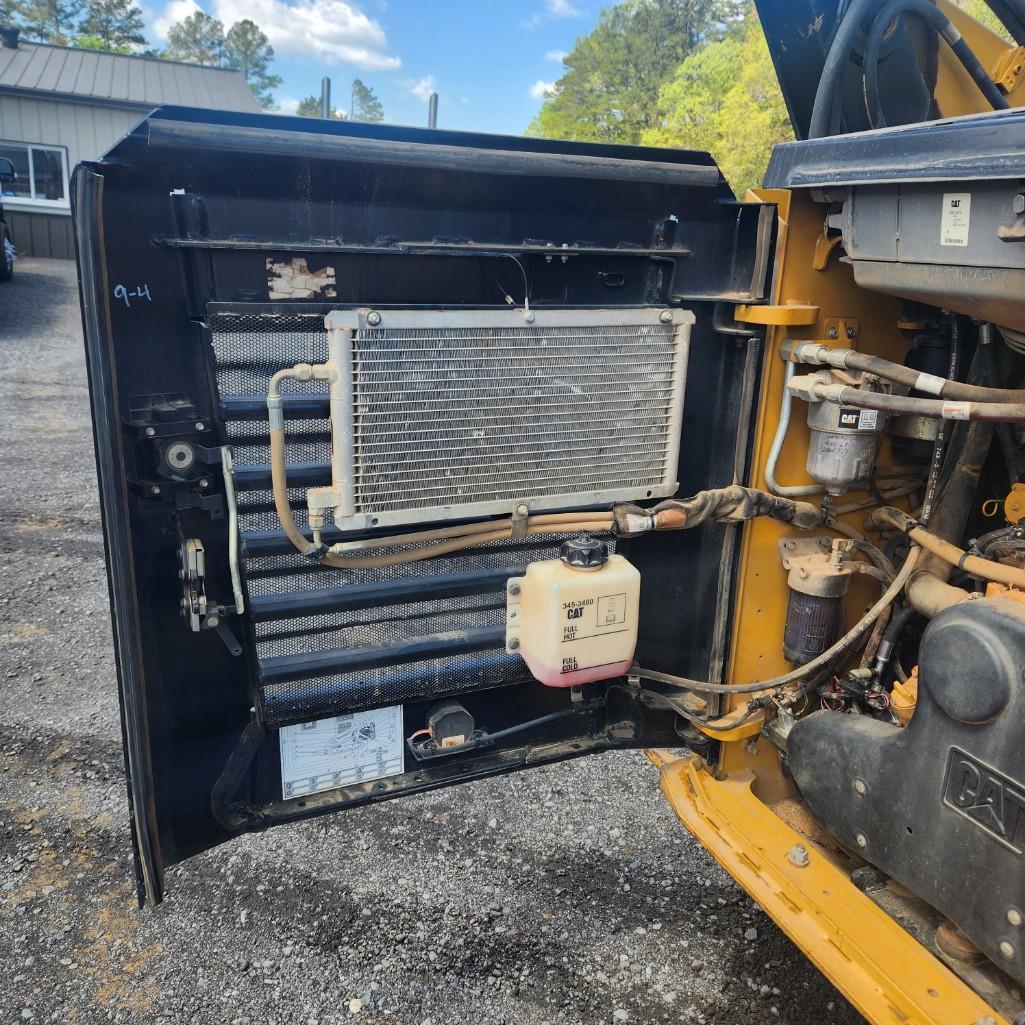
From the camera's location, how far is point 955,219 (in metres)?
1.35

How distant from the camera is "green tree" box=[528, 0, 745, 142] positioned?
31438mm

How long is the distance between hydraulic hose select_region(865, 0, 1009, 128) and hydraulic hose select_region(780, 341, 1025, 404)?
58 centimetres

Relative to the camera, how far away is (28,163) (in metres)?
14.8

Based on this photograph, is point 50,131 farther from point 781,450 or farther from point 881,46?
point 781,450

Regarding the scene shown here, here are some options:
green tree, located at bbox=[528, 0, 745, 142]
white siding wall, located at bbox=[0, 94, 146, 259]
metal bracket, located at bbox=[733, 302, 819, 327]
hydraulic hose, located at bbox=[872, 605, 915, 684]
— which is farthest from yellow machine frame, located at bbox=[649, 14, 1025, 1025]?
green tree, located at bbox=[528, 0, 745, 142]

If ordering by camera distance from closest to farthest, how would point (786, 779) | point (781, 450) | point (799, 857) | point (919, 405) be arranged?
point (919, 405) < point (799, 857) < point (781, 450) < point (786, 779)

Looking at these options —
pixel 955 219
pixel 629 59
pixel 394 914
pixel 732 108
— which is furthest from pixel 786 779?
pixel 629 59

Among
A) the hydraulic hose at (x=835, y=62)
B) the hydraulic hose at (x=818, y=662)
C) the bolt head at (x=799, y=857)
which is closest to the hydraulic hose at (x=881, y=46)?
the hydraulic hose at (x=835, y=62)

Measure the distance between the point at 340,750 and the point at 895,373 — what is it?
135 centimetres

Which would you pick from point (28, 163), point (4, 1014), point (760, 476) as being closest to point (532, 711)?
point (760, 476)

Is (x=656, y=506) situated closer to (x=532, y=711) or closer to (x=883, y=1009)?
(x=532, y=711)

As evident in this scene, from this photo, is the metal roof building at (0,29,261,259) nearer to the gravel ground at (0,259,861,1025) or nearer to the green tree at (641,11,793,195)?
the green tree at (641,11,793,195)

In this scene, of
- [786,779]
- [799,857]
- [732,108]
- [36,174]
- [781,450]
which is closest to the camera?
[799,857]

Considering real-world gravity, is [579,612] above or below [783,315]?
below
